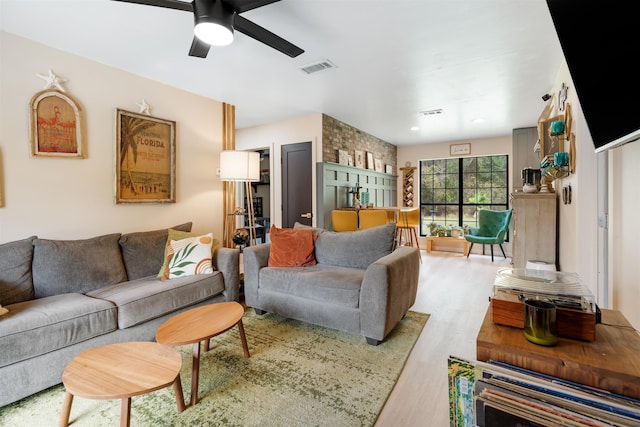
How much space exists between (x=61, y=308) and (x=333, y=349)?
1820 millimetres

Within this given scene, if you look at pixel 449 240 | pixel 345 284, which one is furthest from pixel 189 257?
pixel 449 240

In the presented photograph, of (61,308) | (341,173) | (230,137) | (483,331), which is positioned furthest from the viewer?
(341,173)

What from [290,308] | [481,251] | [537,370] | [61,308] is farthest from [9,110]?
[481,251]

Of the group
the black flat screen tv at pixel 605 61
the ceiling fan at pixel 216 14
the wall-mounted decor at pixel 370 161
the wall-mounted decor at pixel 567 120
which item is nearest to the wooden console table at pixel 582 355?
the black flat screen tv at pixel 605 61

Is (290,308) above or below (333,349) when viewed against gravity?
above

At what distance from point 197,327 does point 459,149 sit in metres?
6.35

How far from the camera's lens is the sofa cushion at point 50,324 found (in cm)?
159

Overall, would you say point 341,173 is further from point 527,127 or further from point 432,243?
point 527,127

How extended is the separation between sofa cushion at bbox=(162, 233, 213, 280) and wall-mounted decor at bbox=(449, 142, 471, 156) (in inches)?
223

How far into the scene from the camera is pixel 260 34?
1937mm

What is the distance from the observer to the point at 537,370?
0.84 meters

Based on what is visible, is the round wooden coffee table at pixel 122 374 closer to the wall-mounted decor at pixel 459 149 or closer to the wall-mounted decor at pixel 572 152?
the wall-mounted decor at pixel 572 152

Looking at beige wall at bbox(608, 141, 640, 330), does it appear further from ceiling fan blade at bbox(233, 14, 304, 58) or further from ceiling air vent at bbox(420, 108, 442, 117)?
ceiling air vent at bbox(420, 108, 442, 117)

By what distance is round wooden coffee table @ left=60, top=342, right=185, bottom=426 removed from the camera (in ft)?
4.02
